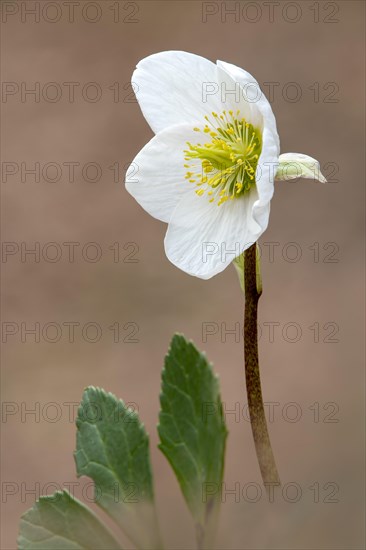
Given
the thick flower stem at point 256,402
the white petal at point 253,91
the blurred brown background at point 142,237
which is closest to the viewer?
the thick flower stem at point 256,402

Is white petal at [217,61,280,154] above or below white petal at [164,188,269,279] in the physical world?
above

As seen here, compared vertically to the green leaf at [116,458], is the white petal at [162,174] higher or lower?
higher

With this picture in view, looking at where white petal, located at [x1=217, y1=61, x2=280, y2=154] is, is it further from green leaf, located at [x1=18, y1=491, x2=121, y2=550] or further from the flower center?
green leaf, located at [x1=18, y1=491, x2=121, y2=550]

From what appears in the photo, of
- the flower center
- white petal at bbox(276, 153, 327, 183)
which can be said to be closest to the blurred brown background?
the flower center

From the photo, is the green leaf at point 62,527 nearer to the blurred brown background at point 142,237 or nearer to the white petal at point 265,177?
the white petal at point 265,177

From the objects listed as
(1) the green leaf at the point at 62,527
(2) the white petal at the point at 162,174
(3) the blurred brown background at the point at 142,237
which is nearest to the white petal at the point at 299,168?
(2) the white petal at the point at 162,174

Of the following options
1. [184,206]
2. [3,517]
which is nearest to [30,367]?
[3,517]

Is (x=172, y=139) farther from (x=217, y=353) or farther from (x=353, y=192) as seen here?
(x=353, y=192)
